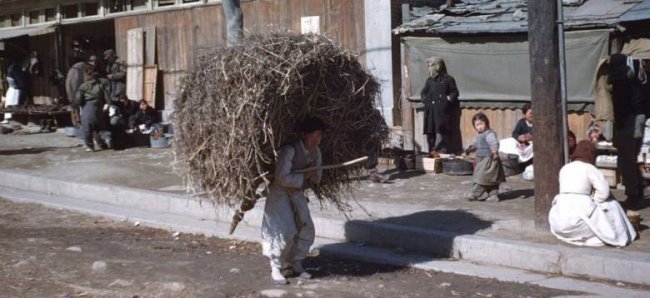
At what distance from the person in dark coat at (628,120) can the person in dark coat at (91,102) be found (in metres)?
9.98

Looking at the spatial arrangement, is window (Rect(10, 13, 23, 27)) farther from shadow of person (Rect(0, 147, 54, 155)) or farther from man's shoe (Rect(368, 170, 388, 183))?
man's shoe (Rect(368, 170, 388, 183))

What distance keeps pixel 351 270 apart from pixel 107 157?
29.6ft

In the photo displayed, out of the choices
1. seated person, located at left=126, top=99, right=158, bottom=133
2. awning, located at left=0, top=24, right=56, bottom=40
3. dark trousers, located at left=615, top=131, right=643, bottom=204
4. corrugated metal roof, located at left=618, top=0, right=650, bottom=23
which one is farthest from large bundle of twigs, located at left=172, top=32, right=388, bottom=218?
awning, located at left=0, top=24, right=56, bottom=40

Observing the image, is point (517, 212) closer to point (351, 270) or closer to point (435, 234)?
point (435, 234)

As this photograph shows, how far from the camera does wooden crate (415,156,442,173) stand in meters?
12.8

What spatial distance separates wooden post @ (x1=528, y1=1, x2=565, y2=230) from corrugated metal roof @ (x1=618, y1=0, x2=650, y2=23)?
406 cm

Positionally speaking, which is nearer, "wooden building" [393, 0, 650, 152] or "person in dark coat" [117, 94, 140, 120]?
"wooden building" [393, 0, 650, 152]

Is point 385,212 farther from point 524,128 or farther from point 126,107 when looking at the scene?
point 126,107

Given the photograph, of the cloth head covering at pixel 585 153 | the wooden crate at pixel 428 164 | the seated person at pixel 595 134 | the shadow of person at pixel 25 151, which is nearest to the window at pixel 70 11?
the shadow of person at pixel 25 151

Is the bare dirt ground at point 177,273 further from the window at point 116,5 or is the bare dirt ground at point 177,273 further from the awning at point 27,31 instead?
the awning at point 27,31

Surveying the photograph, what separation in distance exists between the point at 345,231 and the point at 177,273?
200 centimetres

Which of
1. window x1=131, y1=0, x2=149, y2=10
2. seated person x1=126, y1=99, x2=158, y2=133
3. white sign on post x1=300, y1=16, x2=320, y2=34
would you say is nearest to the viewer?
white sign on post x1=300, y1=16, x2=320, y2=34

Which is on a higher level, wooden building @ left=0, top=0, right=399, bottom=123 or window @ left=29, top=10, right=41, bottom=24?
window @ left=29, top=10, right=41, bottom=24

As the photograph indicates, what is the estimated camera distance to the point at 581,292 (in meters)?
6.54
